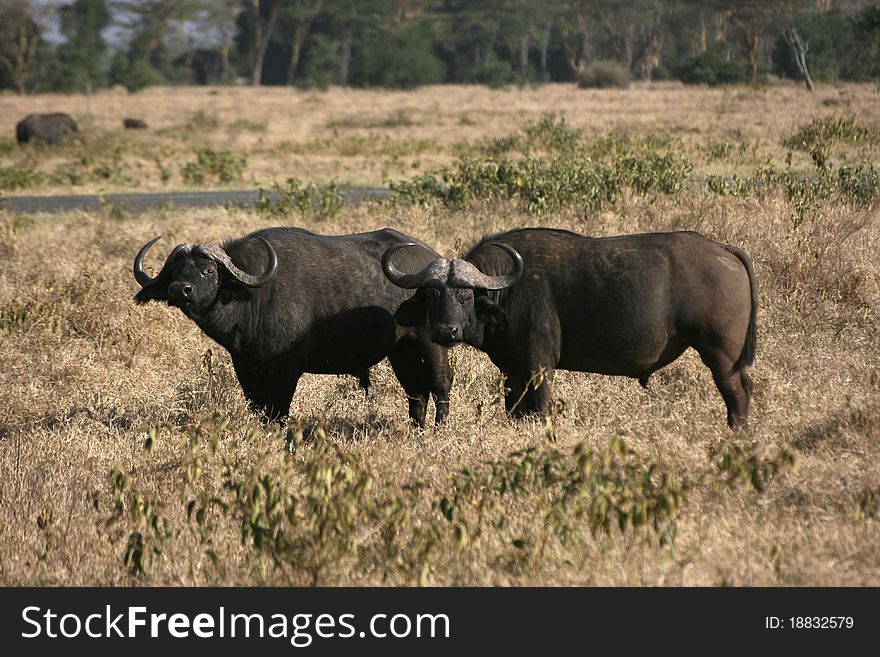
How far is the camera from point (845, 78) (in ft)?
118

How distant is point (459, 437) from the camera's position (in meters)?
6.71

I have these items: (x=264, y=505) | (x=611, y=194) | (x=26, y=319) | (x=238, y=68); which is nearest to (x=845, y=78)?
(x=611, y=194)

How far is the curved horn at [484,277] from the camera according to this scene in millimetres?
6516

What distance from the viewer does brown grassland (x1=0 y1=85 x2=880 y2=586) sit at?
4910 millimetres

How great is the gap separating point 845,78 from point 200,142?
789 inches

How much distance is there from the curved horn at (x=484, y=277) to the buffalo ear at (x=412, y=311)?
0.29 m

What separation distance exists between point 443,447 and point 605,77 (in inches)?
1744

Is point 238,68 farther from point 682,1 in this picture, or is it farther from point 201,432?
point 201,432

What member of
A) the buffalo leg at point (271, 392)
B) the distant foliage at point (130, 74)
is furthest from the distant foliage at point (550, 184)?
the distant foliage at point (130, 74)

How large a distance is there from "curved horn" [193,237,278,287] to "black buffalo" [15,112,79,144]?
21.2 metres

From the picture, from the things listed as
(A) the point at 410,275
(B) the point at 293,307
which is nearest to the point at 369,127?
(B) the point at 293,307

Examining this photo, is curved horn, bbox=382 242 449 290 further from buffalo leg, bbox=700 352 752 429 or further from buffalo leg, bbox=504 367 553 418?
buffalo leg, bbox=700 352 752 429

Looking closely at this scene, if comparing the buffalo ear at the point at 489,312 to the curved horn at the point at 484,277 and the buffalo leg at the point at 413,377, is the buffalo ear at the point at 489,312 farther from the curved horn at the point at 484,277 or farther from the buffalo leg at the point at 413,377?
the buffalo leg at the point at 413,377
